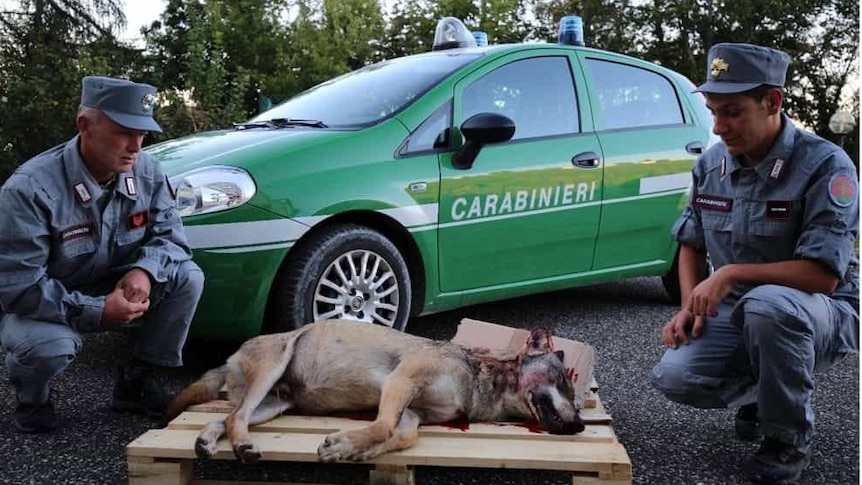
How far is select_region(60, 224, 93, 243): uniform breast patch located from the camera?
10.1 ft

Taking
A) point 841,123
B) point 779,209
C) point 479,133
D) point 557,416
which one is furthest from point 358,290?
point 841,123

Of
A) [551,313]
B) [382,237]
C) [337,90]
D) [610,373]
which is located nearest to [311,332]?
[382,237]

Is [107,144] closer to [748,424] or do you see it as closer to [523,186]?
[523,186]

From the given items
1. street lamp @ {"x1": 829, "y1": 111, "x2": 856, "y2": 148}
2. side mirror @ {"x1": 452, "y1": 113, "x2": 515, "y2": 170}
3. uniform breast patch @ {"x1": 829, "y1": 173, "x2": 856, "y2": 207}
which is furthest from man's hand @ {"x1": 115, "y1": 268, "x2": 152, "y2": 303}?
street lamp @ {"x1": 829, "y1": 111, "x2": 856, "y2": 148}

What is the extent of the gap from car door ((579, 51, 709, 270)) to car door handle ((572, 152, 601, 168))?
0.08 metres

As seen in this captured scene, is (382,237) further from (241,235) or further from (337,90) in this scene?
(337,90)

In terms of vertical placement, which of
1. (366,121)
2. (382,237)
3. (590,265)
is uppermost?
(366,121)

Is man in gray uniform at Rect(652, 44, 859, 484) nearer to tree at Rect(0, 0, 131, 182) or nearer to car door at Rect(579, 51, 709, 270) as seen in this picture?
car door at Rect(579, 51, 709, 270)

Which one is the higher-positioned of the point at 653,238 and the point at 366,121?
the point at 366,121

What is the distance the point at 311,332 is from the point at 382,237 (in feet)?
3.57

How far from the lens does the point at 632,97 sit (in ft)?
17.3

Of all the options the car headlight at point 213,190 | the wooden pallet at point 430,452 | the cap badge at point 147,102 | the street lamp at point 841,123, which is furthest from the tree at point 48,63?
the street lamp at point 841,123

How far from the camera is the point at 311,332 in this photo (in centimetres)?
300

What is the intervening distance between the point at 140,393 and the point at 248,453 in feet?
3.70
